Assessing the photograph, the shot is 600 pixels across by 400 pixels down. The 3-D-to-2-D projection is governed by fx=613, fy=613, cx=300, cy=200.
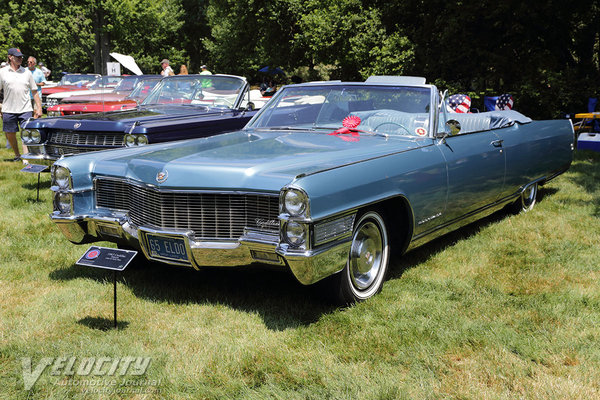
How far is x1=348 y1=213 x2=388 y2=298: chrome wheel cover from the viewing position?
158 inches

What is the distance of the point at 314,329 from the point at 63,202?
208 cm

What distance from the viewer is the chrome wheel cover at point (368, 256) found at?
4.00 meters

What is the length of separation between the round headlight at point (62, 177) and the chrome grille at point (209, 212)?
0.77 meters

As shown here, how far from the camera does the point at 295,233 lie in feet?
11.3

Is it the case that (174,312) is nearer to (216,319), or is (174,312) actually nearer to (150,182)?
(216,319)

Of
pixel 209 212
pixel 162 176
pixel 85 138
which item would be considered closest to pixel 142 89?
pixel 85 138

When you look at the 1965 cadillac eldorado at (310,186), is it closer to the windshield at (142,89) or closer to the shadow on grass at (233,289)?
the shadow on grass at (233,289)

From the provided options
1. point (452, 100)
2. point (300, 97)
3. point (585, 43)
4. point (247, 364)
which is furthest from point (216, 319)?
point (585, 43)

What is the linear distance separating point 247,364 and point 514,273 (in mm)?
2476

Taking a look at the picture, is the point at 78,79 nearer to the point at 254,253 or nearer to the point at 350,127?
the point at 350,127

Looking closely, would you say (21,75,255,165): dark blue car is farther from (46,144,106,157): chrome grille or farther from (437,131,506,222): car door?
(437,131,506,222): car door

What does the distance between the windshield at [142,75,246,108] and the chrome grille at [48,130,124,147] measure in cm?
126

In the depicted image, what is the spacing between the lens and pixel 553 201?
24.3ft

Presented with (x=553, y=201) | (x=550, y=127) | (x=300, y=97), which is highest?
(x=300, y=97)
